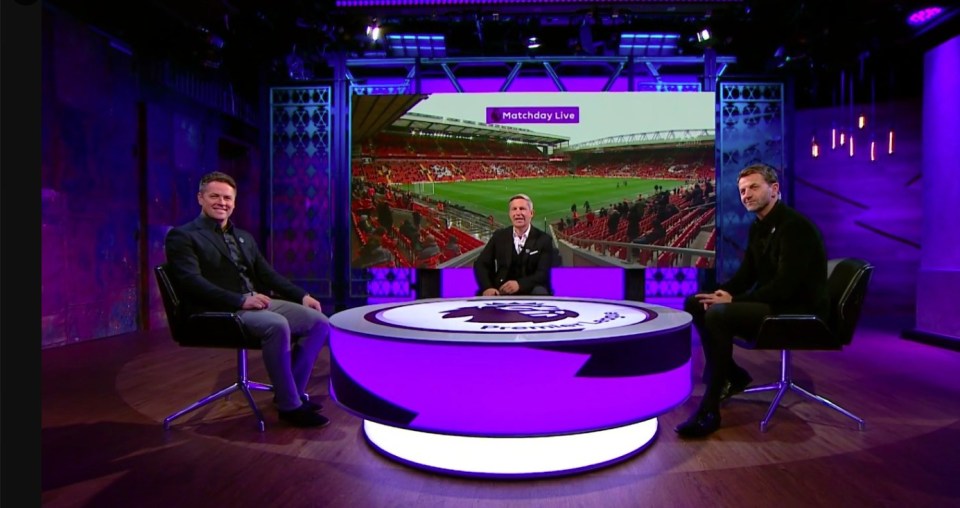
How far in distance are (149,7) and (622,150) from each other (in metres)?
4.80

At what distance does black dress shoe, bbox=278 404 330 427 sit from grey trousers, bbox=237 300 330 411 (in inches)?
1.1

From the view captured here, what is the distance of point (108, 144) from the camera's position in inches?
207

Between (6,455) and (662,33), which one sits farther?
(662,33)

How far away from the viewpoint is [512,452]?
2205mm

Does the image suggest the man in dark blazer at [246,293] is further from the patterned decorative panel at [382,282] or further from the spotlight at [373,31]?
the spotlight at [373,31]

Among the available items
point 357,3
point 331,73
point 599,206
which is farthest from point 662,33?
point 331,73

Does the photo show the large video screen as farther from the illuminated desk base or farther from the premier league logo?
the illuminated desk base

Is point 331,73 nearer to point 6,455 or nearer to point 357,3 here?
point 357,3

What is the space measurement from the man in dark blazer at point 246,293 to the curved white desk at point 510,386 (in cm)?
39

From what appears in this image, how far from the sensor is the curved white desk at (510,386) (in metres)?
2.03

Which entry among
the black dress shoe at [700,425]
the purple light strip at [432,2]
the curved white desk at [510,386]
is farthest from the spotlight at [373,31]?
the black dress shoe at [700,425]

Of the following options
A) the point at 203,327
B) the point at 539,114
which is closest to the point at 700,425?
the point at 203,327

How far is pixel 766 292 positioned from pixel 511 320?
1202 mm

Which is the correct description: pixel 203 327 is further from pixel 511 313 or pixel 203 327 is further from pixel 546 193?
pixel 546 193
